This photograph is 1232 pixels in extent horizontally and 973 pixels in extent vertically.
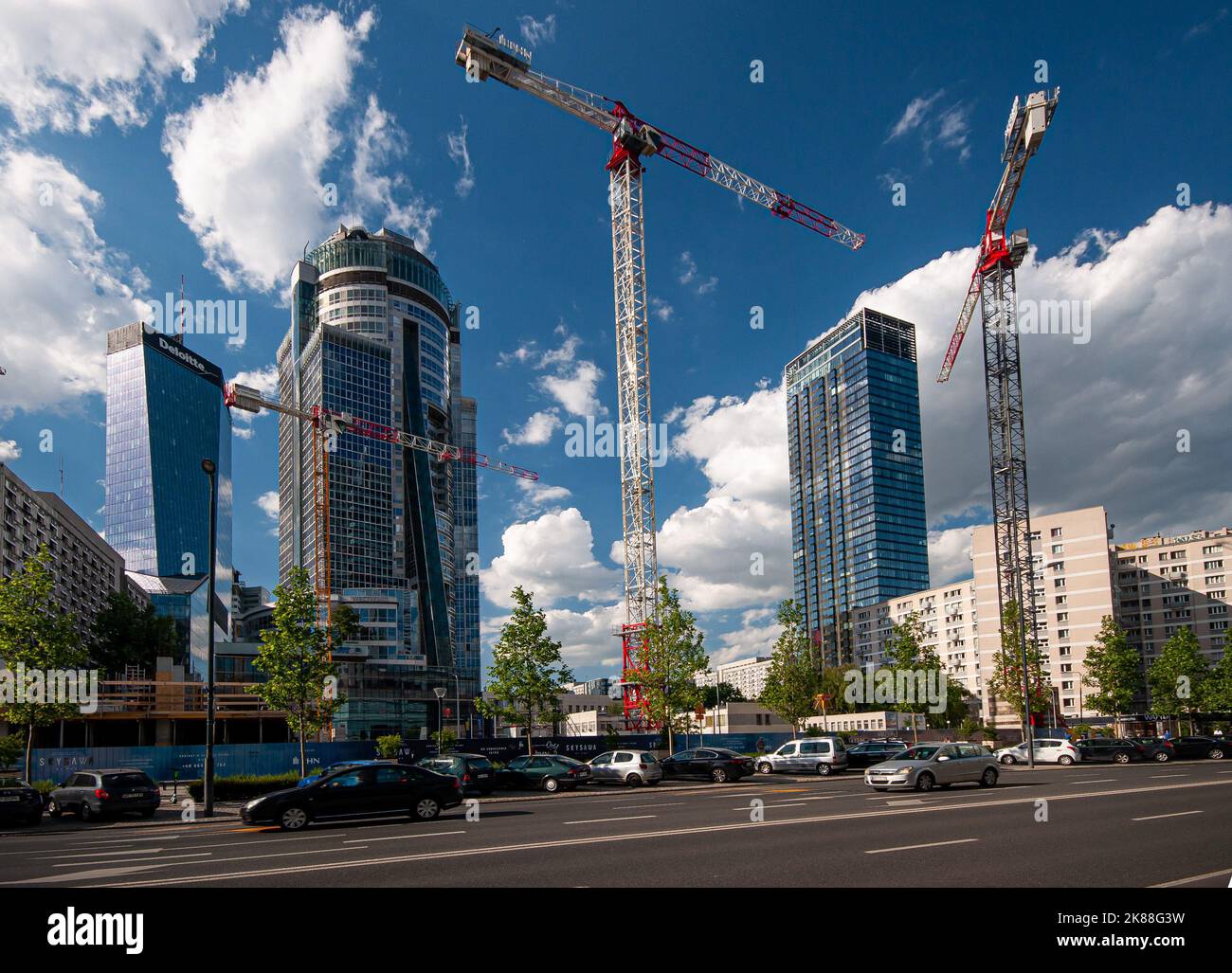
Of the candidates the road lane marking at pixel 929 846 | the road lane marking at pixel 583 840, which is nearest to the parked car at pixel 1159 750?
the road lane marking at pixel 583 840

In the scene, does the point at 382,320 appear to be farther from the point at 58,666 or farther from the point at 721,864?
the point at 721,864

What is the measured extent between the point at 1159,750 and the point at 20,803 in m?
53.1

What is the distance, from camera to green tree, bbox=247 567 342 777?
130 feet

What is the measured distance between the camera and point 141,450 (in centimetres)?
17000

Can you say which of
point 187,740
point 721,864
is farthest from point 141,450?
point 721,864

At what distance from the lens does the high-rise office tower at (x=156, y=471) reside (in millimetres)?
168375

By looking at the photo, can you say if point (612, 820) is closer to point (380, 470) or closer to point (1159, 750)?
point (1159, 750)

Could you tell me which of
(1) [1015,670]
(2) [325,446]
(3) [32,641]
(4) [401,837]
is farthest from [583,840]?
(2) [325,446]

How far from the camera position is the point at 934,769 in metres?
27.3

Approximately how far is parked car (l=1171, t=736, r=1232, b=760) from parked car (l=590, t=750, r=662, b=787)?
33.9 m

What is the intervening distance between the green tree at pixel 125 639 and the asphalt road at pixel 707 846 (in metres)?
66.1

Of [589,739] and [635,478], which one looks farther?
[635,478]

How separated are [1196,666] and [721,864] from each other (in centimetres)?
8574
